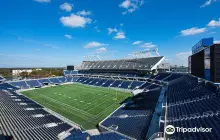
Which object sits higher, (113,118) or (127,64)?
(127,64)

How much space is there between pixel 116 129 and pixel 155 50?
48.8 metres

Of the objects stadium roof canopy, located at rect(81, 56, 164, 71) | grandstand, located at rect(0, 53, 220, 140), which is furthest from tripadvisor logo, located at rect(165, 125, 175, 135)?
stadium roof canopy, located at rect(81, 56, 164, 71)

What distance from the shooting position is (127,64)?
2726 inches

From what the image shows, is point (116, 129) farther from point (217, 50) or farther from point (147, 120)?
point (217, 50)

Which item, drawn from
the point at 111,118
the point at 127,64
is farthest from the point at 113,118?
the point at 127,64

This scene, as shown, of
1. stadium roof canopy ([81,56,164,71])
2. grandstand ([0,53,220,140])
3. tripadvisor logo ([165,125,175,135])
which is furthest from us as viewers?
stadium roof canopy ([81,56,164,71])

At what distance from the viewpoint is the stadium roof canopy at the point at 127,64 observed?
5903cm

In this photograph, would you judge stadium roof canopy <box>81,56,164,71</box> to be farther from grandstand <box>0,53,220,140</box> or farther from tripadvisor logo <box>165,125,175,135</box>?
tripadvisor logo <box>165,125,175,135</box>

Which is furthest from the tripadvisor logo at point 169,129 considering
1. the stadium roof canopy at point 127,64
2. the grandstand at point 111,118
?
the stadium roof canopy at point 127,64

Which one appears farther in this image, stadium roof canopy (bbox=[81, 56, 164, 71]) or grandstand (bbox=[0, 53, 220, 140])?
stadium roof canopy (bbox=[81, 56, 164, 71])

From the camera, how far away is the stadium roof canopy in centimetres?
5903

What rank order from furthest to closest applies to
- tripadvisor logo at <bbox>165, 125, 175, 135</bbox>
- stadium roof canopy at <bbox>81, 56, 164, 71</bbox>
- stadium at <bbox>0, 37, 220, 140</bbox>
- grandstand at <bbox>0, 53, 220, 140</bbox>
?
stadium roof canopy at <bbox>81, 56, 164, 71</bbox> → grandstand at <bbox>0, 53, 220, 140</bbox> → stadium at <bbox>0, 37, 220, 140</bbox> → tripadvisor logo at <bbox>165, 125, 175, 135</bbox>

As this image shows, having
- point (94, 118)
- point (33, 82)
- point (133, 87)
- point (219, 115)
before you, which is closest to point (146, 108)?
point (94, 118)

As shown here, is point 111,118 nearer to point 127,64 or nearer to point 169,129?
point 169,129
